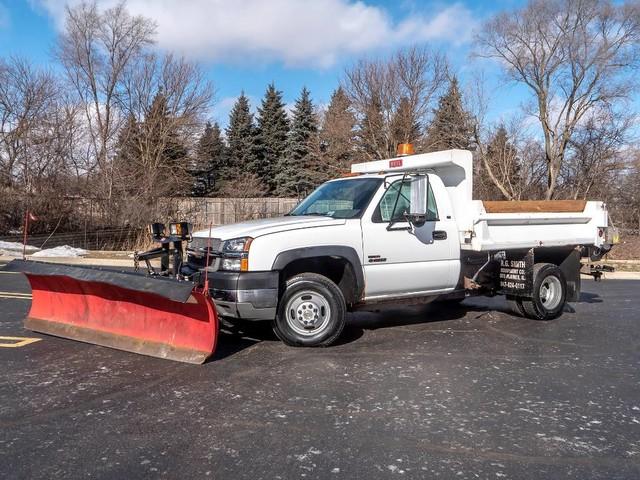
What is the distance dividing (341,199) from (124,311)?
2852 mm

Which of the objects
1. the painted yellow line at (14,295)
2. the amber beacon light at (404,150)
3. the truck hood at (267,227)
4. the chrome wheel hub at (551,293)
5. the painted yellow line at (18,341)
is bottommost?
the painted yellow line at (18,341)

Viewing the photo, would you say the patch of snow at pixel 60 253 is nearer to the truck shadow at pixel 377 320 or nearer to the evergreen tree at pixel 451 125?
the truck shadow at pixel 377 320

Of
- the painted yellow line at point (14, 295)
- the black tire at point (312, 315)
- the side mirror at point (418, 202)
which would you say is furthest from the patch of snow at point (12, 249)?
the side mirror at point (418, 202)

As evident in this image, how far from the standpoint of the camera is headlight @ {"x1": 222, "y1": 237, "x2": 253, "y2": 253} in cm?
582

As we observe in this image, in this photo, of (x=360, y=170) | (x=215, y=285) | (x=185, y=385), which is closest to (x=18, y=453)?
(x=185, y=385)

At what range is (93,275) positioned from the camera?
605 centimetres

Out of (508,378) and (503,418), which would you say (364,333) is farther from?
(503,418)

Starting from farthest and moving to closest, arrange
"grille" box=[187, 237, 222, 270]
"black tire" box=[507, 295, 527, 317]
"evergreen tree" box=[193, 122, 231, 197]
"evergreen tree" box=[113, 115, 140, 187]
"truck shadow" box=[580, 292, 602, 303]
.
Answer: "evergreen tree" box=[193, 122, 231, 197], "evergreen tree" box=[113, 115, 140, 187], "truck shadow" box=[580, 292, 602, 303], "black tire" box=[507, 295, 527, 317], "grille" box=[187, 237, 222, 270]

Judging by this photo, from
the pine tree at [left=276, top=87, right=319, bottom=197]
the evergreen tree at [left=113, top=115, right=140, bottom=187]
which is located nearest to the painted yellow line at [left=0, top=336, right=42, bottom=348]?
the evergreen tree at [left=113, top=115, right=140, bottom=187]

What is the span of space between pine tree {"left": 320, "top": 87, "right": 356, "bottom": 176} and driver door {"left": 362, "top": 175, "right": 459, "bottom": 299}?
29782 millimetres

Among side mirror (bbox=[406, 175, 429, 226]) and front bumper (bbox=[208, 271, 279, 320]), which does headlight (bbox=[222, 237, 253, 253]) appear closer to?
front bumper (bbox=[208, 271, 279, 320])

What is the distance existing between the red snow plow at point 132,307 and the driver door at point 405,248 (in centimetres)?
199

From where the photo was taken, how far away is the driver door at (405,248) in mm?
6584

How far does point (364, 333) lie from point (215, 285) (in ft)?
7.34
